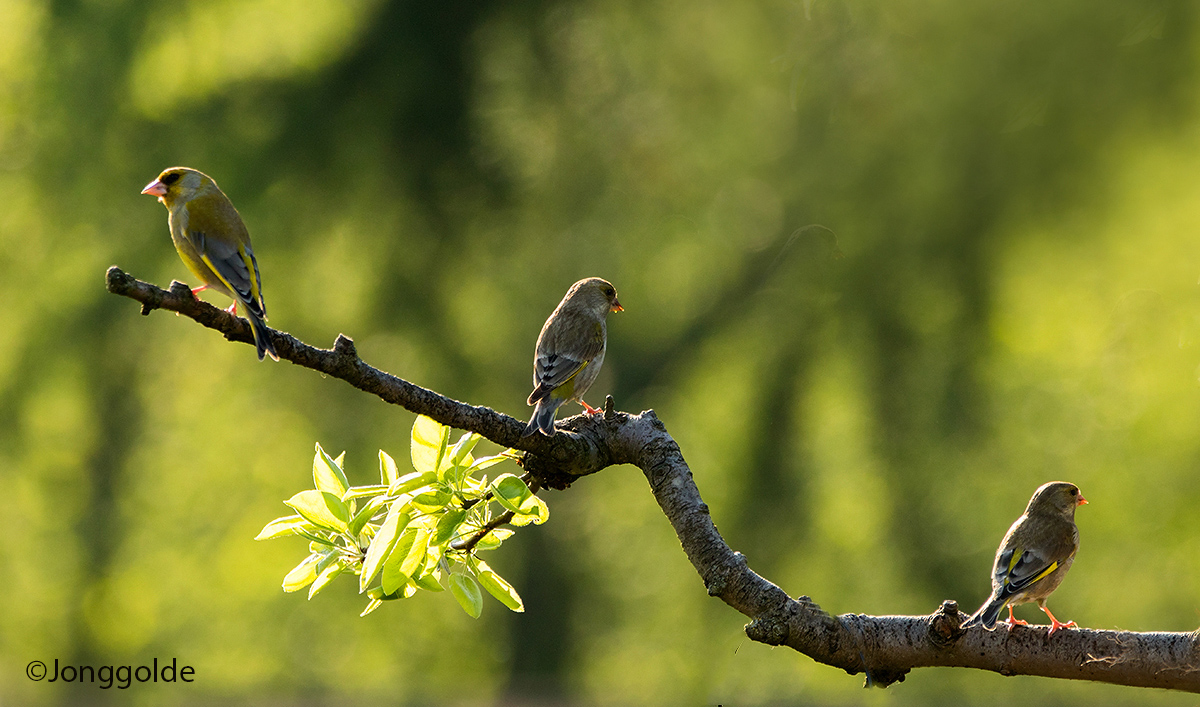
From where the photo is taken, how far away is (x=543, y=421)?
220cm

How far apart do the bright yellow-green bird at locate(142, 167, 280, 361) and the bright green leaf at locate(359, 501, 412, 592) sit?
849 mm

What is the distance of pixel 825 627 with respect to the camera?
1.71 metres

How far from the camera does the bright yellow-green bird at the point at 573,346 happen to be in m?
2.74

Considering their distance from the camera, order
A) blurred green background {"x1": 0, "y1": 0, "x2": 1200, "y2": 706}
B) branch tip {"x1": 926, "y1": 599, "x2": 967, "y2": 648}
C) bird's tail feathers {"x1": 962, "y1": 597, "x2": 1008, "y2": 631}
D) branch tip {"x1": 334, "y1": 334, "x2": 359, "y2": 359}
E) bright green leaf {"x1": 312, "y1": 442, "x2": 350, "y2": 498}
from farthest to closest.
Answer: blurred green background {"x1": 0, "y1": 0, "x2": 1200, "y2": 706} < bird's tail feathers {"x1": 962, "y1": 597, "x2": 1008, "y2": 631} < bright green leaf {"x1": 312, "y1": 442, "x2": 350, "y2": 498} < branch tip {"x1": 926, "y1": 599, "x2": 967, "y2": 648} < branch tip {"x1": 334, "y1": 334, "x2": 359, "y2": 359}

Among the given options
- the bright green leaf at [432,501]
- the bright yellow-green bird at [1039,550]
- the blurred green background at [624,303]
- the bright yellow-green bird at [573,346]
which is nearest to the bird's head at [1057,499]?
the bright yellow-green bird at [1039,550]

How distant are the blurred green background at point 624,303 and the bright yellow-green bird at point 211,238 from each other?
404 cm

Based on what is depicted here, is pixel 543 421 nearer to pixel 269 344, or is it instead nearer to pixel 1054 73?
pixel 269 344

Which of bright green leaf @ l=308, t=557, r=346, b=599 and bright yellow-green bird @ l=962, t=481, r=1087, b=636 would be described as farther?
bright yellow-green bird @ l=962, t=481, r=1087, b=636

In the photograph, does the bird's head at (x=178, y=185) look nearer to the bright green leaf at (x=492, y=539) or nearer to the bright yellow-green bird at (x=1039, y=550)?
the bright green leaf at (x=492, y=539)

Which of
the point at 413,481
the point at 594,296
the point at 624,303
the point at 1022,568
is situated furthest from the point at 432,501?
the point at 624,303

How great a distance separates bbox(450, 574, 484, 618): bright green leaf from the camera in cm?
179

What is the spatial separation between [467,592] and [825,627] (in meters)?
0.69

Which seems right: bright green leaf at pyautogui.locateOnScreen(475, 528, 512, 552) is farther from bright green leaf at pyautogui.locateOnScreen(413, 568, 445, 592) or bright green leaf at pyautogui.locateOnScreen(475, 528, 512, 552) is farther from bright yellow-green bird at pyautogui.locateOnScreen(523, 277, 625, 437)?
bright yellow-green bird at pyautogui.locateOnScreen(523, 277, 625, 437)

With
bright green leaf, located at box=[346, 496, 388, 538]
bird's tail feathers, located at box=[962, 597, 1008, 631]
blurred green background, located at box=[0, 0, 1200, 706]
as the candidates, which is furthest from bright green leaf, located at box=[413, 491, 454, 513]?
blurred green background, located at box=[0, 0, 1200, 706]
